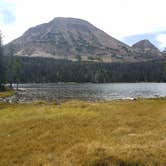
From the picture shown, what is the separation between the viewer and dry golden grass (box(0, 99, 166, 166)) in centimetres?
1778

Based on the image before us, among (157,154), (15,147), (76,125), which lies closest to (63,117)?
(76,125)

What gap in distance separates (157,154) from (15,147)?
952 centimetres

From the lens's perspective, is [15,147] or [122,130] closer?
[15,147]

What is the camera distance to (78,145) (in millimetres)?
20797

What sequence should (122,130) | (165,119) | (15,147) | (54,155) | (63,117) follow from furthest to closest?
(63,117) → (165,119) → (122,130) → (15,147) → (54,155)

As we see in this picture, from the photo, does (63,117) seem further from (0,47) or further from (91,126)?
(0,47)

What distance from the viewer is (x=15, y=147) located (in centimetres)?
2239

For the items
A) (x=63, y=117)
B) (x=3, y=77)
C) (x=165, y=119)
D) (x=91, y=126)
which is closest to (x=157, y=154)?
(x=91, y=126)

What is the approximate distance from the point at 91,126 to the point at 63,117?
242 inches

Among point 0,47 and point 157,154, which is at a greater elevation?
point 0,47

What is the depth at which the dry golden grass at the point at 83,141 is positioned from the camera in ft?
58.3

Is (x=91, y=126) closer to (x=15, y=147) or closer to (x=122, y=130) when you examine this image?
(x=122, y=130)

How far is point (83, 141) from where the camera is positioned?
22.6 meters

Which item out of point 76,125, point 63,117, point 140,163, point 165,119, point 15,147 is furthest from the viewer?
point 63,117
